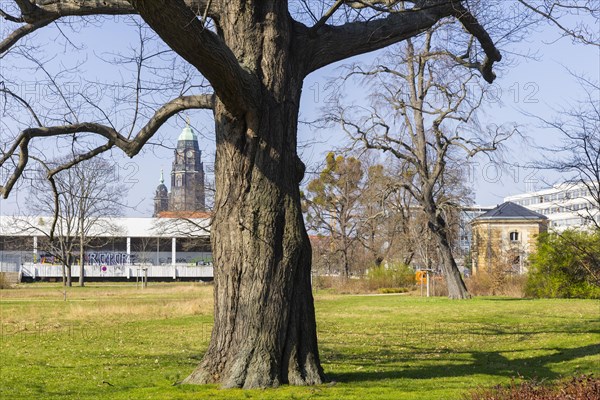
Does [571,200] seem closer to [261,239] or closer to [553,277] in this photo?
[261,239]

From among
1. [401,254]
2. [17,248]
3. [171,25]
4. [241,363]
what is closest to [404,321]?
[241,363]

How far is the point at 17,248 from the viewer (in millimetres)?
76000

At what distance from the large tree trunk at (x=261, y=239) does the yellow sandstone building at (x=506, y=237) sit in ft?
153

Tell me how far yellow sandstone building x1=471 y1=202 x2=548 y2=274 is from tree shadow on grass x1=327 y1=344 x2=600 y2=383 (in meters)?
42.1

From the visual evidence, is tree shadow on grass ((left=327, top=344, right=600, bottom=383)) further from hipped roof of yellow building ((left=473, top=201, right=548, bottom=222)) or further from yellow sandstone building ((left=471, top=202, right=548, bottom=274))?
hipped roof of yellow building ((left=473, top=201, right=548, bottom=222))

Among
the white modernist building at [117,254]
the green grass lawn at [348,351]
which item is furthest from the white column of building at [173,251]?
the green grass lawn at [348,351]

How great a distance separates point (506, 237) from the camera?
7488cm

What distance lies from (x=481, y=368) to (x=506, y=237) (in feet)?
214

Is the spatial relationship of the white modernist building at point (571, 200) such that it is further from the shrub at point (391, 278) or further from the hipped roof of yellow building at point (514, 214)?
the hipped roof of yellow building at point (514, 214)

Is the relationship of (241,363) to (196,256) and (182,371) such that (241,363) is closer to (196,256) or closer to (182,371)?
(182,371)

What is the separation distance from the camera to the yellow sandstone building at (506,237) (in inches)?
2442

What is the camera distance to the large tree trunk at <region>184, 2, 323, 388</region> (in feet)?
31.6

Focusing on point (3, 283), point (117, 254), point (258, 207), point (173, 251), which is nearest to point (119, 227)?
point (117, 254)

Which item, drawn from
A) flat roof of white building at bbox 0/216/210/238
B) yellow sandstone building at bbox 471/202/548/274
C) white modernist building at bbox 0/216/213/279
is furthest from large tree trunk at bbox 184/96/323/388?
white modernist building at bbox 0/216/213/279
